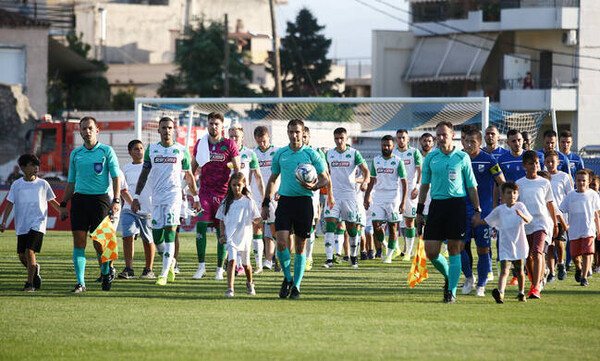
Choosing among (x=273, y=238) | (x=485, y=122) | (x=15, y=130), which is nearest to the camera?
(x=273, y=238)

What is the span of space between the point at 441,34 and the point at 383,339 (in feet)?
170

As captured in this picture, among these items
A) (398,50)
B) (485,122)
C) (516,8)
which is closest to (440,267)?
(485,122)

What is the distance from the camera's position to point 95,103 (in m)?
61.1

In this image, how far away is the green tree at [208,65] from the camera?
2505 inches

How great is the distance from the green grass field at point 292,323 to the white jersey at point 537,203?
90cm

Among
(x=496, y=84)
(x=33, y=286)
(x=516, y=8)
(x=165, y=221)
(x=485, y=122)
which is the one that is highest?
(x=516, y=8)

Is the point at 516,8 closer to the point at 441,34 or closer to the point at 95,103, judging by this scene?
the point at 441,34

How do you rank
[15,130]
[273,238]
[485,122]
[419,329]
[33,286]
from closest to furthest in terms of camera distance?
[419,329]
[33,286]
[273,238]
[485,122]
[15,130]

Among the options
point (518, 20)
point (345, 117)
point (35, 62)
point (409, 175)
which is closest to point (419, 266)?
point (409, 175)

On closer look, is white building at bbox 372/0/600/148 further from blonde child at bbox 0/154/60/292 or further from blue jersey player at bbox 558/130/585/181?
blonde child at bbox 0/154/60/292

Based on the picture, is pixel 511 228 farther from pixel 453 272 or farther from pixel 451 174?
pixel 451 174

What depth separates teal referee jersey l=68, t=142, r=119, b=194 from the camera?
1256 centimetres

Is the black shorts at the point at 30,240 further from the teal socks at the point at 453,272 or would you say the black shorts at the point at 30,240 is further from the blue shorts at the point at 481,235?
the blue shorts at the point at 481,235

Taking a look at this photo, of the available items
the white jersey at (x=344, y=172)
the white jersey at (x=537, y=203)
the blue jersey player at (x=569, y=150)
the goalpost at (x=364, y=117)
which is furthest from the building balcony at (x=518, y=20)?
the white jersey at (x=537, y=203)
